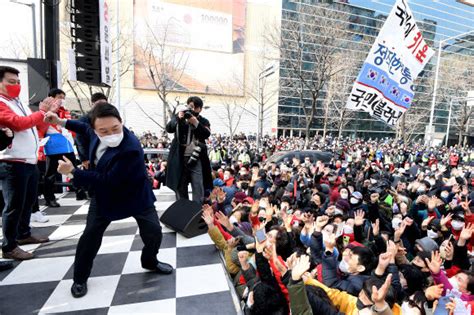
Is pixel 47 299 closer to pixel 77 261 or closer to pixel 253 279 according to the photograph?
pixel 77 261

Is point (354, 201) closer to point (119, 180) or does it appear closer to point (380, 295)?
point (380, 295)

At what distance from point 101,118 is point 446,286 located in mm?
3251

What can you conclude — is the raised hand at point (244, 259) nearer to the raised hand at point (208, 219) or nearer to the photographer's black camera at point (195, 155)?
the raised hand at point (208, 219)

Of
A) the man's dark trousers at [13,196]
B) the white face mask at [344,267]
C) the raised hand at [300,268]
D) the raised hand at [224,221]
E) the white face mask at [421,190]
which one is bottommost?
the white face mask at [344,267]

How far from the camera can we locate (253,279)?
230cm

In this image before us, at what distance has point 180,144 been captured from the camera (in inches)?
126

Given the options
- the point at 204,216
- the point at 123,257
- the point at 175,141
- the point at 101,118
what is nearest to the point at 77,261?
the point at 123,257

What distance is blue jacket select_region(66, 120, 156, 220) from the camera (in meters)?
1.75

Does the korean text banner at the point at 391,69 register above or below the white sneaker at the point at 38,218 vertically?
above

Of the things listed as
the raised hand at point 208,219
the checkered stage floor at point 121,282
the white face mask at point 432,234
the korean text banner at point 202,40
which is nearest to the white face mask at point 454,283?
the white face mask at point 432,234

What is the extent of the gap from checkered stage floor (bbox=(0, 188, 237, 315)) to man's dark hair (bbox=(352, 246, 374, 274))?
1.27 meters

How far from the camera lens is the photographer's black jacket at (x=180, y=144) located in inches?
122

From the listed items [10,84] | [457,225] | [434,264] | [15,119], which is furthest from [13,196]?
[457,225]

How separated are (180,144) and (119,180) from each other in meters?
1.44
